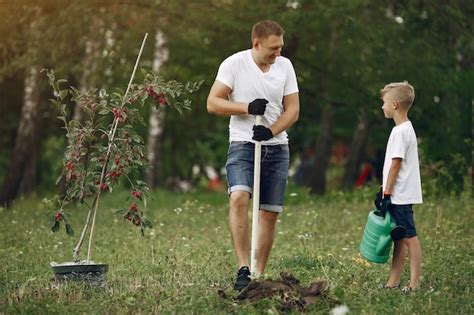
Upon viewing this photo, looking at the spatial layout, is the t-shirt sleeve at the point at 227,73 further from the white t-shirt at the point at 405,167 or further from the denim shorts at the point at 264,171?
the white t-shirt at the point at 405,167

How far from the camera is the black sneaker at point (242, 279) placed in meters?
8.04

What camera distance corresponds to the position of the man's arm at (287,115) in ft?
28.7

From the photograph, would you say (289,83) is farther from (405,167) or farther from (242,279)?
(242,279)

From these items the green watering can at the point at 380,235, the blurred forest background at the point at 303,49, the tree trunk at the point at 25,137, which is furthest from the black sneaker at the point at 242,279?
Answer: the tree trunk at the point at 25,137

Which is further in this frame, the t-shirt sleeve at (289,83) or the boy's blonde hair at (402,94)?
the t-shirt sleeve at (289,83)

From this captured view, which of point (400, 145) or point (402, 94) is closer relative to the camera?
point (400, 145)

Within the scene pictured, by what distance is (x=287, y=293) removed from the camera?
24.9ft

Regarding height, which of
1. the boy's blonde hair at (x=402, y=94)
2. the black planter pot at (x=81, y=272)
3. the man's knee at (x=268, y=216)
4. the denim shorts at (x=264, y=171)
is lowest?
the black planter pot at (x=81, y=272)

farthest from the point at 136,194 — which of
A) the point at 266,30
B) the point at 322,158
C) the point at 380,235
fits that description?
the point at 322,158

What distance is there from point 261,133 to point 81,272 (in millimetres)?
1733

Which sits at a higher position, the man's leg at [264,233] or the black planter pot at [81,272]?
the man's leg at [264,233]

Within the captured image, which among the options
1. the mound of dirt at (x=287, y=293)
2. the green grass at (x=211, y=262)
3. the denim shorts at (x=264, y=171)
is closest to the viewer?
the mound of dirt at (x=287, y=293)

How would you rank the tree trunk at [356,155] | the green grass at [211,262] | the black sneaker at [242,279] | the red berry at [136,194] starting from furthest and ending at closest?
1. the tree trunk at [356,155]
2. the red berry at [136,194]
3. the black sneaker at [242,279]
4. the green grass at [211,262]

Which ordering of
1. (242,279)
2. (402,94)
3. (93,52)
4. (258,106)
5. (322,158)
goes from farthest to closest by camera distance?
(322,158) → (93,52) → (402,94) → (258,106) → (242,279)
